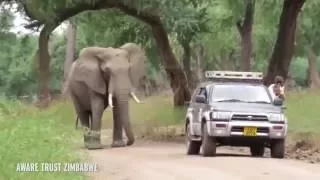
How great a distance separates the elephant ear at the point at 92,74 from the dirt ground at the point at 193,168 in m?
4.12

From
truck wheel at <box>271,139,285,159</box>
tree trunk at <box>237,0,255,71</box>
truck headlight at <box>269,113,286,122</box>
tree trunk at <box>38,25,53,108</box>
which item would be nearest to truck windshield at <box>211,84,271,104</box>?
truck headlight at <box>269,113,286,122</box>

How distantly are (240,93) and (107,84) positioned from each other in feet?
17.9

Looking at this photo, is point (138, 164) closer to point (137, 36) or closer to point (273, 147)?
point (273, 147)

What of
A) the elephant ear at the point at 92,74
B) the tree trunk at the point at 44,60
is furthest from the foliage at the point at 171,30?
the elephant ear at the point at 92,74

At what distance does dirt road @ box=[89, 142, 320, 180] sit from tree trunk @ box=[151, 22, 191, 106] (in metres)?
12.4

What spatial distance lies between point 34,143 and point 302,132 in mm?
16856

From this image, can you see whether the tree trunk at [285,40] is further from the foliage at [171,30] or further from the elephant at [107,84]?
the elephant at [107,84]

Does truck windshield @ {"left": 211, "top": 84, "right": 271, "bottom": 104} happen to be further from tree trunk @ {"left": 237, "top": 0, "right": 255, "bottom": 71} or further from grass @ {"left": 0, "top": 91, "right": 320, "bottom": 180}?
tree trunk @ {"left": 237, "top": 0, "right": 255, "bottom": 71}

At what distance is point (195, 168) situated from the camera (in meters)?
16.9

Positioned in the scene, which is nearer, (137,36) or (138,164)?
(138,164)

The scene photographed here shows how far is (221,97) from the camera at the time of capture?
822 inches

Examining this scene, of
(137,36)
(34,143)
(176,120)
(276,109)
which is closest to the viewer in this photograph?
(34,143)

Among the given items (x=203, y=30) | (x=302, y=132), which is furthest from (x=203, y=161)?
(x=203, y=30)

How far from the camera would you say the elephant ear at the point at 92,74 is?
82.5ft
